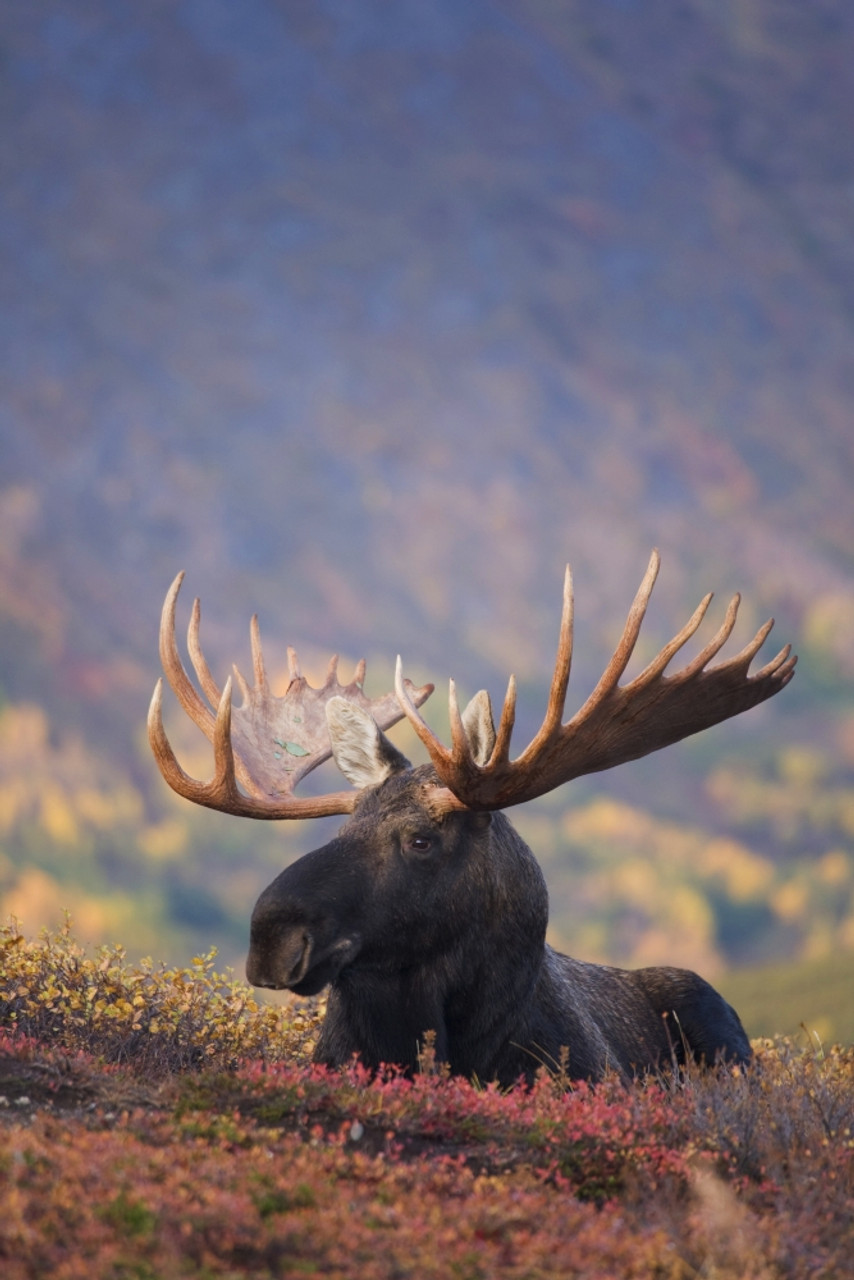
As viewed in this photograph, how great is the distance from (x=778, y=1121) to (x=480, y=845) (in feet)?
6.85

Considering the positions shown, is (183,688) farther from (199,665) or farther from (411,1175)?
(411,1175)

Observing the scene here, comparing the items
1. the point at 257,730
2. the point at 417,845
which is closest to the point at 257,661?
the point at 257,730

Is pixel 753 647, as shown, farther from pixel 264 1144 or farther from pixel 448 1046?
pixel 264 1144

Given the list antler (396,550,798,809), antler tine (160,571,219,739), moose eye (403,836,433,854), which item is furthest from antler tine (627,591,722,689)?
antler tine (160,571,219,739)

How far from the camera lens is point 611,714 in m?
6.81

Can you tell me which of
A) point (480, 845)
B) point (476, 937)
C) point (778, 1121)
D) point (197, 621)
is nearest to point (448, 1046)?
point (476, 937)

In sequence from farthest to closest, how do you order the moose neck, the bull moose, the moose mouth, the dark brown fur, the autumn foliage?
the moose neck, the bull moose, the dark brown fur, the moose mouth, the autumn foliage

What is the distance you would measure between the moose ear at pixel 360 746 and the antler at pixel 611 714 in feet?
1.61

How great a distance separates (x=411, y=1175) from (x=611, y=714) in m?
2.90

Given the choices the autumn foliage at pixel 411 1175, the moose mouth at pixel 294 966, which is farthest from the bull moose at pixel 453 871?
the autumn foliage at pixel 411 1175

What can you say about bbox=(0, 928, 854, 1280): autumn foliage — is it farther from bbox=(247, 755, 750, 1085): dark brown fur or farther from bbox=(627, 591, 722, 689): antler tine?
bbox=(627, 591, 722, 689): antler tine

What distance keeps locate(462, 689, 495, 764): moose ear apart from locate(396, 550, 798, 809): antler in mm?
105

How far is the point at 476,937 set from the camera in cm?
679

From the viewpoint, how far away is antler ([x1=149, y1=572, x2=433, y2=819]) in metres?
7.29
